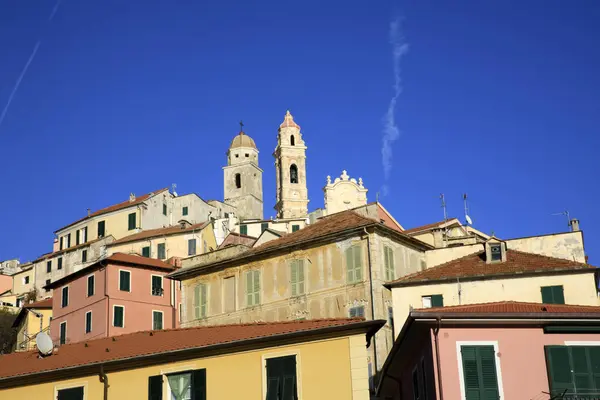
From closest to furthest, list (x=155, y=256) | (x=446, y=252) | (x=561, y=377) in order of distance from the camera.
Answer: (x=561, y=377), (x=446, y=252), (x=155, y=256)

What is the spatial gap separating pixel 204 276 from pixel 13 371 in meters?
21.1

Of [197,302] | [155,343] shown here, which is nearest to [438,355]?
[155,343]

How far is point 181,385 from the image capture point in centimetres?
2725

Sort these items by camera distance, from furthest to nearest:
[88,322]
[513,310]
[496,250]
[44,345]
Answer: [88,322]
[496,250]
[44,345]
[513,310]

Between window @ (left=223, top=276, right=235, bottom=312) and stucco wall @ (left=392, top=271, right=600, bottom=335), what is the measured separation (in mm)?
10661

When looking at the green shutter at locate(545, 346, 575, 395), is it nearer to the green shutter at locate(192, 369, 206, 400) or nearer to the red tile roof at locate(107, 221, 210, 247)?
the green shutter at locate(192, 369, 206, 400)

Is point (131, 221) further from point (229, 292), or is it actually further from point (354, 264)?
point (354, 264)

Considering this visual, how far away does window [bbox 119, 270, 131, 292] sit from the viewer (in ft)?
201

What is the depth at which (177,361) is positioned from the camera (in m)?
27.5

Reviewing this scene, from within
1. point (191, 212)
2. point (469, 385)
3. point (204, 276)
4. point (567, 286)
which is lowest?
point (469, 385)

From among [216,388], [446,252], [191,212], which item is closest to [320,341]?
[216,388]

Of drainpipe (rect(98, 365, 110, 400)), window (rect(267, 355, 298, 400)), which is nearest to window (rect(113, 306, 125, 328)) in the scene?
drainpipe (rect(98, 365, 110, 400))

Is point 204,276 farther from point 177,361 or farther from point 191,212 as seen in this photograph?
Answer: point 191,212

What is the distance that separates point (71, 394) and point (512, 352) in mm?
13844
